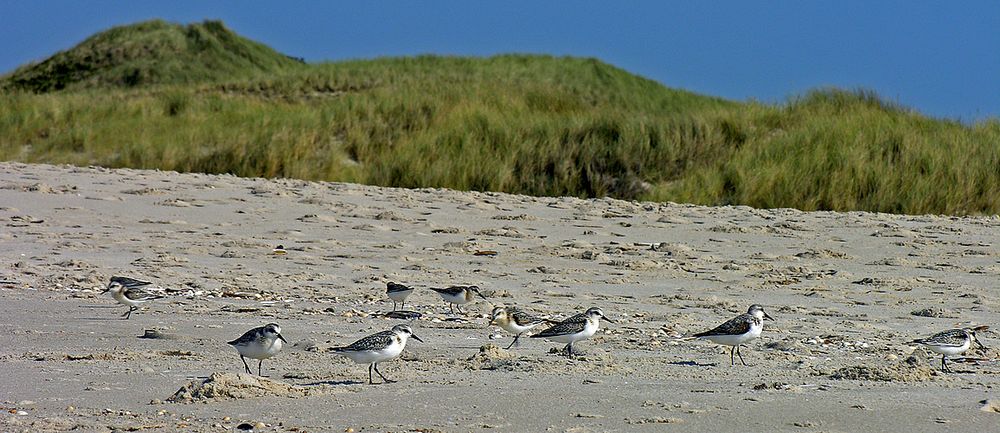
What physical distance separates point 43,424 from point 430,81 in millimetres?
23139

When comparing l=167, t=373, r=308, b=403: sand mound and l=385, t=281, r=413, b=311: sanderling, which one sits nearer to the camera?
l=167, t=373, r=308, b=403: sand mound

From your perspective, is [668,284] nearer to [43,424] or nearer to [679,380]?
[679,380]

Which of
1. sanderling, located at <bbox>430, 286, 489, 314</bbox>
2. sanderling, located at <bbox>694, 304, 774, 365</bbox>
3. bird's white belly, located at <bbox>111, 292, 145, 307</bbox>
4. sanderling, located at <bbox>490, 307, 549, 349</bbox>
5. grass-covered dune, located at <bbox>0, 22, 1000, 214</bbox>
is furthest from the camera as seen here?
grass-covered dune, located at <bbox>0, 22, 1000, 214</bbox>

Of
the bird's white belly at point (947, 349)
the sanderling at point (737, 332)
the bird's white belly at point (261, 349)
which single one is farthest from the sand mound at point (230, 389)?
the bird's white belly at point (947, 349)

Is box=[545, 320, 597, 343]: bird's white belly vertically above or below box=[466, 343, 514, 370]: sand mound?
above

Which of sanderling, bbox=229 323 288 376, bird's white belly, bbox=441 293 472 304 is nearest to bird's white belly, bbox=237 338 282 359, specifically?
sanderling, bbox=229 323 288 376

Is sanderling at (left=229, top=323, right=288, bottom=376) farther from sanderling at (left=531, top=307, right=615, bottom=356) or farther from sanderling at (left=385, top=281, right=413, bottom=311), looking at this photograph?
sanderling at (left=385, top=281, right=413, bottom=311)

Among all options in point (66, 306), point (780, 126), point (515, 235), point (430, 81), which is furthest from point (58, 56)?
point (66, 306)

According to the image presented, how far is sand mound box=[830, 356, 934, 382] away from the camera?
582 cm

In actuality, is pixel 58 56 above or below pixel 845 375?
above

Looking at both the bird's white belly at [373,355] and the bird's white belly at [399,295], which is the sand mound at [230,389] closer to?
the bird's white belly at [373,355]

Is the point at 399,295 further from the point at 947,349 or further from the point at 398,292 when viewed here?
the point at 947,349

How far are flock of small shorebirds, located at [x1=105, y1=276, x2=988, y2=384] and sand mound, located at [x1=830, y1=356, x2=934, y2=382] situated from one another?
20cm

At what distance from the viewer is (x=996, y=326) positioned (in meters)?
7.83
